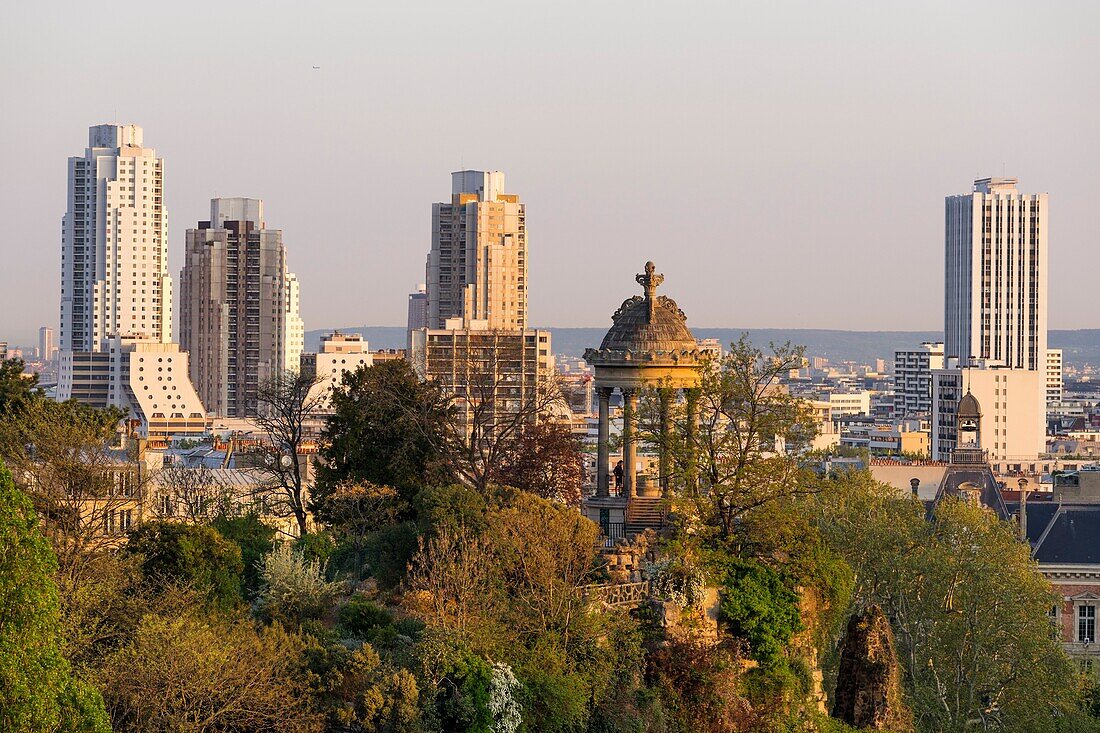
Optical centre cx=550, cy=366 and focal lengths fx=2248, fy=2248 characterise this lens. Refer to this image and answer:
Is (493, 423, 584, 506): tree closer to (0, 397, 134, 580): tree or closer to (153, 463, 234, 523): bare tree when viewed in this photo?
(153, 463, 234, 523): bare tree

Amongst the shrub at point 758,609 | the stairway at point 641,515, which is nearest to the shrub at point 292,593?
the shrub at point 758,609

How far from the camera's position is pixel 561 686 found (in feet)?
126

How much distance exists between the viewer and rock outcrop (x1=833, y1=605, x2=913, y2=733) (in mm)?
47281

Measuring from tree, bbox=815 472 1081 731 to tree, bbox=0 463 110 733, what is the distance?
25.9 meters

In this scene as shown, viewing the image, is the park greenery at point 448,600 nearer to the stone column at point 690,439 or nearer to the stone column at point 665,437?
the stone column at point 690,439

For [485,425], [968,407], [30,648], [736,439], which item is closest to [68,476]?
[30,648]

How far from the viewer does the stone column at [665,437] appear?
4543 centimetres

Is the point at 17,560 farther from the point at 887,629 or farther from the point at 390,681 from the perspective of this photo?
the point at 887,629

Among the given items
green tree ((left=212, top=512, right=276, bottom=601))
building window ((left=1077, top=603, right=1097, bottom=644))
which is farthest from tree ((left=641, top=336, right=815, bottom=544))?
building window ((left=1077, top=603, right=1097, bottom=644))

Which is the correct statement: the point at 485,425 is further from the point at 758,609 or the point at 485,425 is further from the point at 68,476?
the point at 68,476

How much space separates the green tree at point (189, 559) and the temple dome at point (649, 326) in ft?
38.3

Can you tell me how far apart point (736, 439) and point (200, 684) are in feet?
46.5

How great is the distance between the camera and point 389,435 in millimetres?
51969

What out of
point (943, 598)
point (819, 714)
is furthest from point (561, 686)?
point (943, 598)
